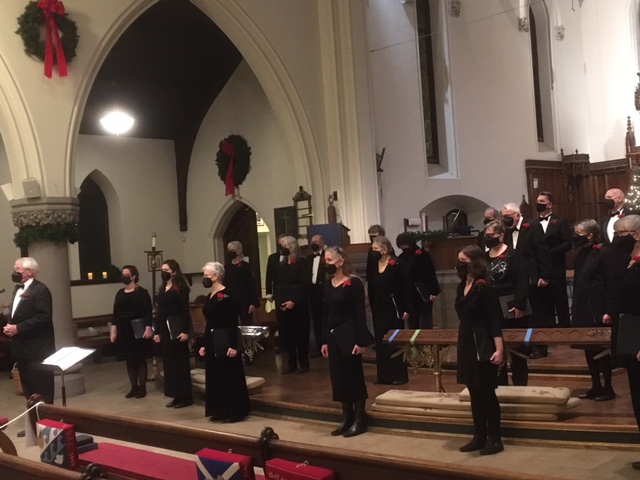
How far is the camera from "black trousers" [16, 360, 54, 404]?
6930mm

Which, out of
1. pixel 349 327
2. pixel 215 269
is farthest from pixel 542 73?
pixel 349 327

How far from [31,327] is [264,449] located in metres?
3.90

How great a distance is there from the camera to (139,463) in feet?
15.3

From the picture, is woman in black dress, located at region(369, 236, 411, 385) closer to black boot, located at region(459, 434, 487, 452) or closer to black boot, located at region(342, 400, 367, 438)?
black boot, located at region(342, 400, 367, 438)

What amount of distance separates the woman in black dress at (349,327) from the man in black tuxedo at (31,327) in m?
2.49

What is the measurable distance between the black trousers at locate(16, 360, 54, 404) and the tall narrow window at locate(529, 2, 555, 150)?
1145cm

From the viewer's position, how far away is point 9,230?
40.0 ft

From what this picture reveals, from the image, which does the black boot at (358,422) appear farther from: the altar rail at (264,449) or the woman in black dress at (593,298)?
the altar rail at (264,449)

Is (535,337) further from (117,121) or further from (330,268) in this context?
(117,121)

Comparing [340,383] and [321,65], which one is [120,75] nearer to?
[321,65]

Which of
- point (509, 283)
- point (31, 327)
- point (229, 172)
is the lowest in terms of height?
point (31, 327)

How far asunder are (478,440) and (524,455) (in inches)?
11.8

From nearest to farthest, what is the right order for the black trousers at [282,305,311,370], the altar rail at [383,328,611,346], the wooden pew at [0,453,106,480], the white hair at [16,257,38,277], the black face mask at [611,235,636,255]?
1. the wooden pew at [0,453,106,480]
2. the black face mask at [611,235,636,255]
3. the altar rail at [383,328,611,346]
4. the white hair at [16,257,38,277]
5. the black trousers at [282,305,311,370]

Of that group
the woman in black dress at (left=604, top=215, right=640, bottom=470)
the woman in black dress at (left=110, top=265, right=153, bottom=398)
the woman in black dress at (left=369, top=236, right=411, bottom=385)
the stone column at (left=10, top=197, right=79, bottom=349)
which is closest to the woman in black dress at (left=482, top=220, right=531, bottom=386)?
the woman in black dress at (left=369, top=236, right=411, bottom=385)
